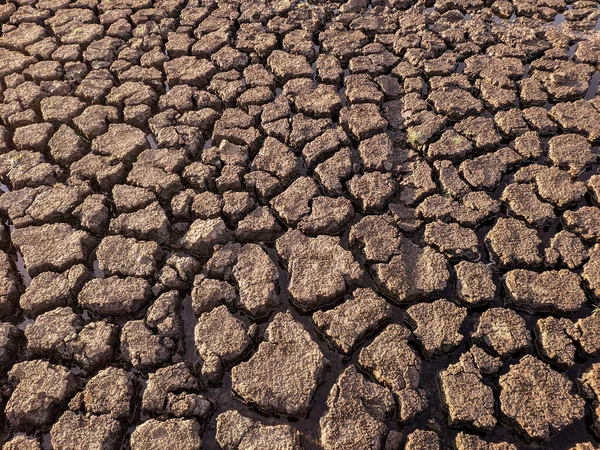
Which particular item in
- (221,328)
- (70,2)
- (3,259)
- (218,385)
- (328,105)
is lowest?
(218,385)

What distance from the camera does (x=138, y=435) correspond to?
2242 millimetres

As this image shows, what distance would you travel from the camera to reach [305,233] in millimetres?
3020

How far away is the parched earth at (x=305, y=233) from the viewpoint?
2.32m

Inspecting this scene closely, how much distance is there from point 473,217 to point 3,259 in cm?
319

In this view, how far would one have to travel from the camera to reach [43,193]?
10.8ft

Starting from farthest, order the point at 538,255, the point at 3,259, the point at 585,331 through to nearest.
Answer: the point at 3,259 < the point at 538,255 < the point at 585,331

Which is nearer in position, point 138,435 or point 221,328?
point 138,435

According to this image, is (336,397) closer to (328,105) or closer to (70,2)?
(328,105)

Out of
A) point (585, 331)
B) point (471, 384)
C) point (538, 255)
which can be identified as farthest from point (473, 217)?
point (471, 384)

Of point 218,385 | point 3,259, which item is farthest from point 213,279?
point 3,259

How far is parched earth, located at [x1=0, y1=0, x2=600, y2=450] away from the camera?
232cm

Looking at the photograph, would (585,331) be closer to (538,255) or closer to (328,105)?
(538,255)

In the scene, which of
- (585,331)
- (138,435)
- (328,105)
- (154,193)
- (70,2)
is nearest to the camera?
(138,435)

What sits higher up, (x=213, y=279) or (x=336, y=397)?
(x=213, y=279)
